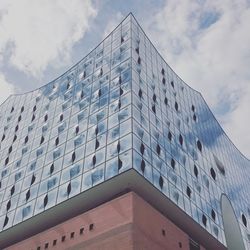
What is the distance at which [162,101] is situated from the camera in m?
32.3

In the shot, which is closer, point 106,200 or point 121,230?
point 121,230

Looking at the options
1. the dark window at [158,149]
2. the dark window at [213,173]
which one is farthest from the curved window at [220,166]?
the dark window at [158,149]

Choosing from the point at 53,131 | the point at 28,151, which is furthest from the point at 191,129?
the point at 28,151

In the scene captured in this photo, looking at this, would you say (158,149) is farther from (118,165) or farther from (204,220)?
(204,220)

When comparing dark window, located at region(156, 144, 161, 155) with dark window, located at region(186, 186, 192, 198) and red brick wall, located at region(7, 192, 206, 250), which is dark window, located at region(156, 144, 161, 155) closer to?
dark window, located at region(186, 186, 192, 198)

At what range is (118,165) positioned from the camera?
955 inches

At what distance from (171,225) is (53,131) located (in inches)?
519

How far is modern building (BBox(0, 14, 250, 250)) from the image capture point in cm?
2380

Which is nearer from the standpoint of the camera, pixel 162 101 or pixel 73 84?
pixel 162 101

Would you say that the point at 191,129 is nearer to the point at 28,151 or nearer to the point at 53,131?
the point at 53,131

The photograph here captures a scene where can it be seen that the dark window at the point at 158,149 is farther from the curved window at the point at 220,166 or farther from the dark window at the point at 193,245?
the curved window at the point at 220,166

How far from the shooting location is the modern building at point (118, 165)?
23.8 m

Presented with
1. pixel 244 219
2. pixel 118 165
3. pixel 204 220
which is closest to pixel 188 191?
pixel 204 220

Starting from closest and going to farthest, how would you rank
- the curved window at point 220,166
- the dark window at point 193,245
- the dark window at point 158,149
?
the dark window at point 158,149, the dark window at point 193,245, the curved window at point 220,166
